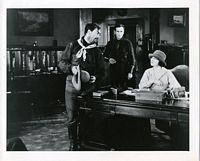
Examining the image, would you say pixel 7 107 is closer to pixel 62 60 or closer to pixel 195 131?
pixel 62 60

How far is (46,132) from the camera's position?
4.50 feet

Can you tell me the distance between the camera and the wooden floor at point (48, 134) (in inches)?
53.5

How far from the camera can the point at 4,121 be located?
1.36 meters

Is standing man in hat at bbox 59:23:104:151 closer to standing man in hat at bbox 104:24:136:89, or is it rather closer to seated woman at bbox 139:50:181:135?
standing man in hat at bbox 104:24:136:89

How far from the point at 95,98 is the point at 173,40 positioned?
1.26ft

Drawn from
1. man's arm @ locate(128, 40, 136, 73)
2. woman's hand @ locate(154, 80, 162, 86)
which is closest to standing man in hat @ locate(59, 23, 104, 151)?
man's arm @ locate(128, 40, 136, 73)

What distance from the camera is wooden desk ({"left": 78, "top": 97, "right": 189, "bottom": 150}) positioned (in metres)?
1.35

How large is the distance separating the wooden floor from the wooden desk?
4cm

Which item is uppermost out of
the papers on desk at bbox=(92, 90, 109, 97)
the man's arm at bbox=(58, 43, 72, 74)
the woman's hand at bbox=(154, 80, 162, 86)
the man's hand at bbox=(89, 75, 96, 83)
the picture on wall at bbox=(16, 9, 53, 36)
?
the picture on wall at bbox=(16, 9, 53, 36)

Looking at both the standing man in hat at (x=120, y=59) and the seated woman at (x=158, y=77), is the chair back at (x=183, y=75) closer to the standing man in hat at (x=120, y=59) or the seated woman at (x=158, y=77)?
the seated woman at (x=158, y=77)

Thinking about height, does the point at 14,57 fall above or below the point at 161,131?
above

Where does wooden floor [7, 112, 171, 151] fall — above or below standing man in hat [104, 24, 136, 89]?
below
